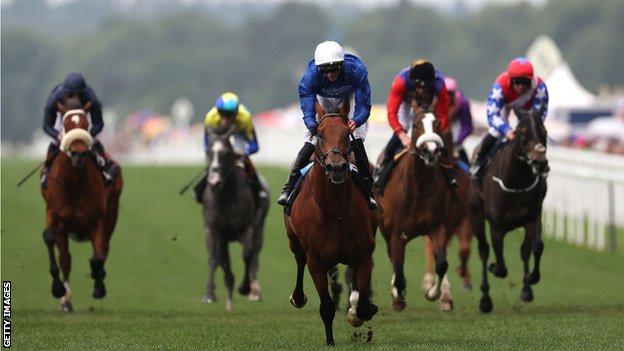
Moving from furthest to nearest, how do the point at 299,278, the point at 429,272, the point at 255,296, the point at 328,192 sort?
the point at 255,296 < the point at 429,272 < the point at 299,278 < the point at 328,192

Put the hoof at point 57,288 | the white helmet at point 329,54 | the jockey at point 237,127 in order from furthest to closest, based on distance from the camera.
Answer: the jockey at point 237,127 < the hoof at point 57,288 < the white helmet at point 329,54

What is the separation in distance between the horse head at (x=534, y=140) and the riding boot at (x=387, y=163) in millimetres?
1249

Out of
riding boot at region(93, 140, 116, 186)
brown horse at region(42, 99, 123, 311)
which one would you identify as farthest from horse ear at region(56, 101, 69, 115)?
riding boot at region(93, 140, 116, 186)

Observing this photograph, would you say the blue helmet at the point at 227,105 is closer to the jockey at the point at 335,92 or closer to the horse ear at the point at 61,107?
the horse ear at the point at 61,107

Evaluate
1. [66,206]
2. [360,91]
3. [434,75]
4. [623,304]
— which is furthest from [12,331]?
[623,304]

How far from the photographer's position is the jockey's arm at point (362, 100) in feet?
41.7

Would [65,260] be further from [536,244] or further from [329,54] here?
[329,54]

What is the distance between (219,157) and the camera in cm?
1795

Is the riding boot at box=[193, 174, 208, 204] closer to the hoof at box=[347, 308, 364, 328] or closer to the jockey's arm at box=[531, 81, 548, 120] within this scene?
the jockey's arm at box=[531, 81, 548, 120]

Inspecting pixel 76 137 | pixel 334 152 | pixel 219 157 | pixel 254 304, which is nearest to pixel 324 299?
pixel 334 152

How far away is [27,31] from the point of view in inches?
7407

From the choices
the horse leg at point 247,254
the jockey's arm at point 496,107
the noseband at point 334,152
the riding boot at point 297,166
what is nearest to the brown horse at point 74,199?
the horse leg at point 247,254

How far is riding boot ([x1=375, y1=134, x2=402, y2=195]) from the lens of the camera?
1616 centimetres

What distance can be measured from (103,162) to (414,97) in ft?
10.1
